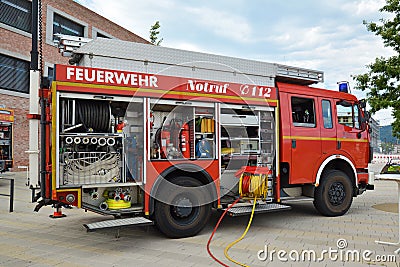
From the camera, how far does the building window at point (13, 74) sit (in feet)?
61.7

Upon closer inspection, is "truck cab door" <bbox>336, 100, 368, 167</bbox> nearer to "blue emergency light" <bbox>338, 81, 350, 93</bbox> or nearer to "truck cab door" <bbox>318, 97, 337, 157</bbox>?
"truck cab door" <bbox>318, 97, 337, 157</bbox>

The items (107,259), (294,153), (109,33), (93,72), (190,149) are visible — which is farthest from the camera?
(109,33)

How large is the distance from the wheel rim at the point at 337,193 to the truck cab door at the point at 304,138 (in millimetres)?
637

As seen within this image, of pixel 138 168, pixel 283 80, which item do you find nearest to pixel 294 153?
pixel 283 80

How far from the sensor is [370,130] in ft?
28.8

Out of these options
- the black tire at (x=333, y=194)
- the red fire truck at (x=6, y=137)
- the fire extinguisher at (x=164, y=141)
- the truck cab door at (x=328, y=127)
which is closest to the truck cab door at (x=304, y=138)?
the truck cab door at (x=328, y=127)

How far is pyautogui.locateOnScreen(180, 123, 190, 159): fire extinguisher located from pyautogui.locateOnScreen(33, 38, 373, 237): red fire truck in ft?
0.06

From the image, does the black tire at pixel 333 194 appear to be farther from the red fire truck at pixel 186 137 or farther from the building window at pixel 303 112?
the building window at pixel 303 112

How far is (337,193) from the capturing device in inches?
318

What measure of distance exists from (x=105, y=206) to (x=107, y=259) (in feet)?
2.86

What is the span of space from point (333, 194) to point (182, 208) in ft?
12.0

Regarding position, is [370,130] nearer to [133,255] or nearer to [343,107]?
[343,107]

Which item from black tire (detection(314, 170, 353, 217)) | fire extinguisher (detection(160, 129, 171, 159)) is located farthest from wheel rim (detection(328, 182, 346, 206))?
fire extinguisher (detection(160, 129, 171, 159))

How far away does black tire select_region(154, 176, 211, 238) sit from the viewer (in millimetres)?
6012
